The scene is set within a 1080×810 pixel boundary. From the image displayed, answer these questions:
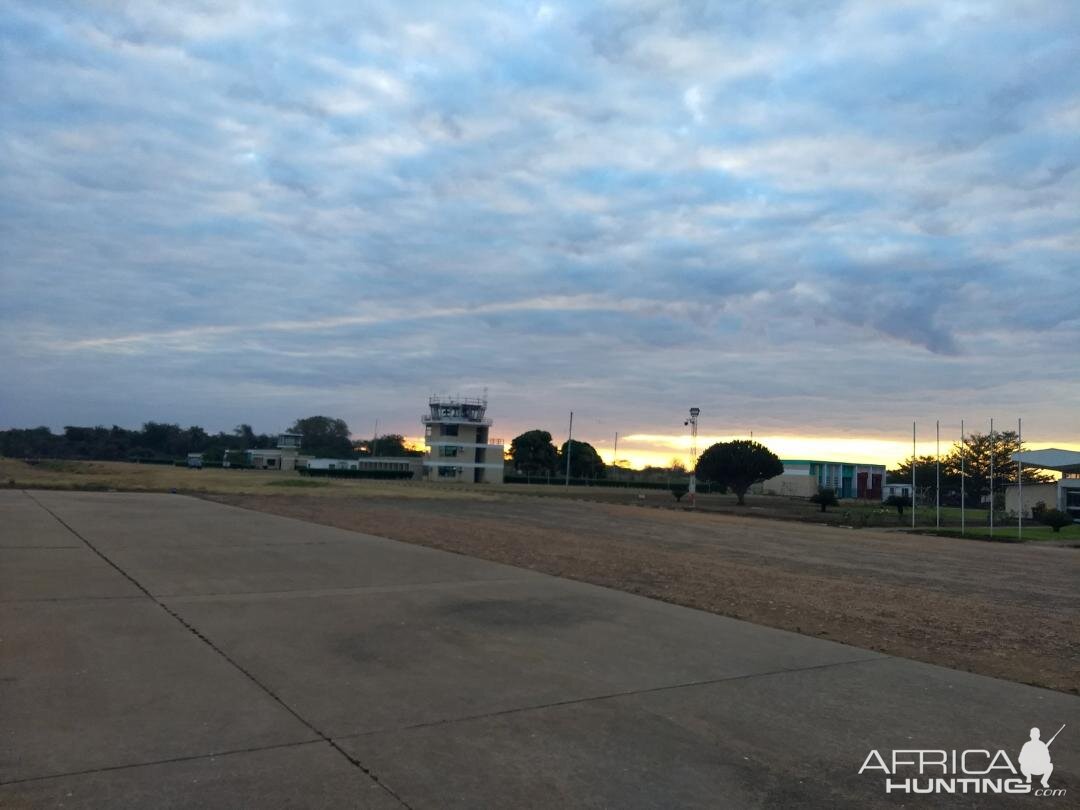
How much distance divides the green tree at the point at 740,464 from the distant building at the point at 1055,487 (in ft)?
58.3

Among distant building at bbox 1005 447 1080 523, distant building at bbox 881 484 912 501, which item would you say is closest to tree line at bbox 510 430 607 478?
distant building at bbox 881 484 912 501

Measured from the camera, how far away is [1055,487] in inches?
2442

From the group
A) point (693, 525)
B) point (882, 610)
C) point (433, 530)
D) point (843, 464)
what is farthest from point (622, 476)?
point (882, 610)

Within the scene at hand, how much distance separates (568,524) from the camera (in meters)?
29.6

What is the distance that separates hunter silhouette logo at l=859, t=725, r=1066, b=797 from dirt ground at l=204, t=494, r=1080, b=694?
261cm

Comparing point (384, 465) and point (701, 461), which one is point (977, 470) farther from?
point (384, 465)

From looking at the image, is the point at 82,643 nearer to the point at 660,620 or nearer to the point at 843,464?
the point at 660,620

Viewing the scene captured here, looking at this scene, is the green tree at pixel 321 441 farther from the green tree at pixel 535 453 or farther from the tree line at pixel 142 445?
the green tree at pixel 535 453

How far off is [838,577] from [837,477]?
120376 millimetres

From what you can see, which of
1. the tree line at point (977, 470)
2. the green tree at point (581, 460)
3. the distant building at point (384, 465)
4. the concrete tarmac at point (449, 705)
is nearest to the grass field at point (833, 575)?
the concrete tarmac at point (449, 705)

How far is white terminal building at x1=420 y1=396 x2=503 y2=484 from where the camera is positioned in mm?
106000

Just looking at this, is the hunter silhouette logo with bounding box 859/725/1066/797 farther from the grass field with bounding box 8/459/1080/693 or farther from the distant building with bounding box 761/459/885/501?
the distant building with bounding box 761/459/885/501

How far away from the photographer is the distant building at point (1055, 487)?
5844 cm

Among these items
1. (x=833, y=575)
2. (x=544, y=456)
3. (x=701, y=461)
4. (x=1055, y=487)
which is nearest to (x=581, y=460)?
(x=544, y=456)
